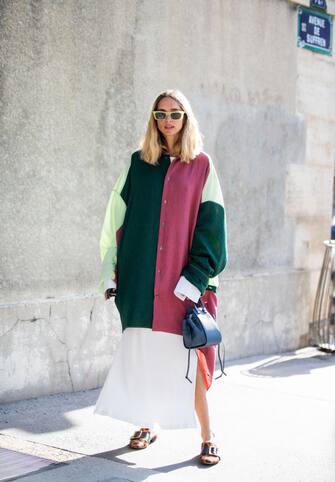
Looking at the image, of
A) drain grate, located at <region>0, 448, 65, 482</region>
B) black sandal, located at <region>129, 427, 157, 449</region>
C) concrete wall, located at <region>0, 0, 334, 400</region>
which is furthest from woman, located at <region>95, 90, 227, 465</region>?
concrete wall, located at <region>0, 0, 334, 400</region>

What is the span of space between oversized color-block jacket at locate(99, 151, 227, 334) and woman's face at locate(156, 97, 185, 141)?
145 millimetres

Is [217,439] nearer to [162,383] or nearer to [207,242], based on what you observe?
[162,383]

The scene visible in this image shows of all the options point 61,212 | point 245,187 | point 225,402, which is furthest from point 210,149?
point 225,402

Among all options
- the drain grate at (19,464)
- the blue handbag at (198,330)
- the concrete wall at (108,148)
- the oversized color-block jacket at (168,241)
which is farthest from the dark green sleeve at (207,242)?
the concrete wall at (108,148)

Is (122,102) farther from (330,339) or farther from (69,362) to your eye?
(330,339)

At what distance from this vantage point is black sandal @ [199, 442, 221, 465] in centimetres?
457

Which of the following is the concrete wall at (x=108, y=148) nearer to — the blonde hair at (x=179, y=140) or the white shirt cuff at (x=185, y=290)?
the blonde hair at (x=179, y=140)

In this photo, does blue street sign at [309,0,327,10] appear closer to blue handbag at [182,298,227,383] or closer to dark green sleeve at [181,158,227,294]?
dark green sleeve at [181,158,227,294]

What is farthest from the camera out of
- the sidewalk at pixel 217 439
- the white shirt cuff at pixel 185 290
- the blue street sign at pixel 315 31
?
the blue street sign at pixel 315 31

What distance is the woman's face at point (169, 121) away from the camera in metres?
4.69

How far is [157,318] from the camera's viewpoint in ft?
15.1

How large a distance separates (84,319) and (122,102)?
163 centimetres

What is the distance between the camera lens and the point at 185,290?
4.54 meters

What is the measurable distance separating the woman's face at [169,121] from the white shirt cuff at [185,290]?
2.63ft
